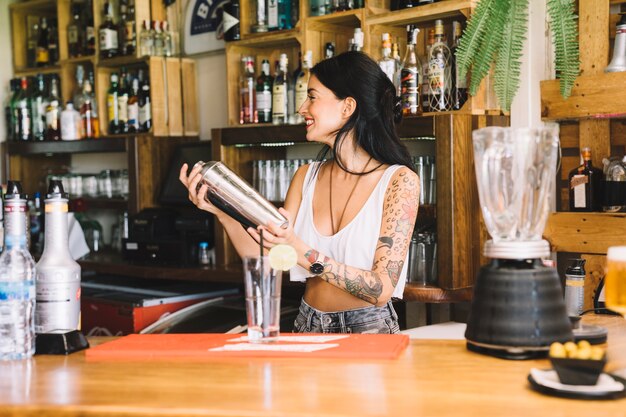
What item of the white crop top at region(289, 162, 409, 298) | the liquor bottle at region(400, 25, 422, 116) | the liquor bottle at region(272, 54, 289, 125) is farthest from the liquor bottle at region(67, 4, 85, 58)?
the white crop top at region(289, 162, 409, 298)

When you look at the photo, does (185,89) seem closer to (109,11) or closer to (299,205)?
(109,11)

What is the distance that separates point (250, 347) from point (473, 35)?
160 centimetres

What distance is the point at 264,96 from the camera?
3.70 meters

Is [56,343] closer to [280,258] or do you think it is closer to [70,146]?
[280,258]

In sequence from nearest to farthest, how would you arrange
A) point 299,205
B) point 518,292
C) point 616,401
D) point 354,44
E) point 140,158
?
point 616,401
point 518,292
point 299,205
point 354,44
point 140,158

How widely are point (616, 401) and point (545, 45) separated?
205 cm

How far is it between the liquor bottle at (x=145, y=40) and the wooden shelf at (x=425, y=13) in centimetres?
151

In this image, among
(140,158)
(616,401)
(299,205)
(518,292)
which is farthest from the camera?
(140,158)

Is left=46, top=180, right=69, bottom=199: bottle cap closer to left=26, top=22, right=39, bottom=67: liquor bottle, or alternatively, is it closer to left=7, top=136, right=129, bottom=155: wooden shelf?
left=7, top=136, right=129, bottom=155: wooden shelf

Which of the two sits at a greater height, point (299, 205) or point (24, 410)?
point (299, 205)

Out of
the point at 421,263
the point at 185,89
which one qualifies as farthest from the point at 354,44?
the point at 185,89

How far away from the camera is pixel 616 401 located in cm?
131

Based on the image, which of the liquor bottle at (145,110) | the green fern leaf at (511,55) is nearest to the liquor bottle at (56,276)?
the green fern leaf at (511,55)

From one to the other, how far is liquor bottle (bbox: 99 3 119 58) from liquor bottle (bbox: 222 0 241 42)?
0.86m
